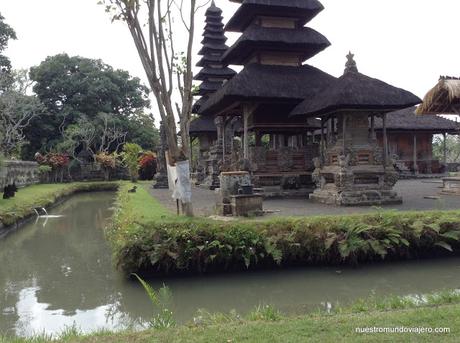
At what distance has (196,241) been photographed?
8.05 m

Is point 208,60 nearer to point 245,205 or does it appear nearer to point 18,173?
point 18,173

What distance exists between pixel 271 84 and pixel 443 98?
624 cm

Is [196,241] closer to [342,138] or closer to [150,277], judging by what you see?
[150,277]

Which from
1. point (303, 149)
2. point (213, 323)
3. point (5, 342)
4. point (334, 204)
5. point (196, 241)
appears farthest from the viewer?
point (303, 149)

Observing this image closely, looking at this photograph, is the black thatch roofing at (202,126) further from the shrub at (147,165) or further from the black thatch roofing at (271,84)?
the shrub at (147,165)

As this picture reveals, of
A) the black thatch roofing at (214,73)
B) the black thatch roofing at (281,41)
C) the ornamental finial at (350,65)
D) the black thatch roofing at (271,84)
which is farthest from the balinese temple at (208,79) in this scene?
the ornamental finial at (350,65)

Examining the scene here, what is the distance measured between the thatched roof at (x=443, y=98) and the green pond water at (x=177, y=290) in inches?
316

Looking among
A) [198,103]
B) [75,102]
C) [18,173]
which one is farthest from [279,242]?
[75,102]

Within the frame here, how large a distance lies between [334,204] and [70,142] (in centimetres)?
2941

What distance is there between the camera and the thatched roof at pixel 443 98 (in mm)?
14894

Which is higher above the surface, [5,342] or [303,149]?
[303,149]

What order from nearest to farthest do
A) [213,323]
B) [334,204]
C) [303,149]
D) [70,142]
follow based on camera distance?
[213,323], [334,204], [303,149], [70,142]

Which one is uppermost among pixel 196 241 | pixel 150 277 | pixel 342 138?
pixel 342 138

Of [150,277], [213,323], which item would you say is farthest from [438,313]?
[150,277]
